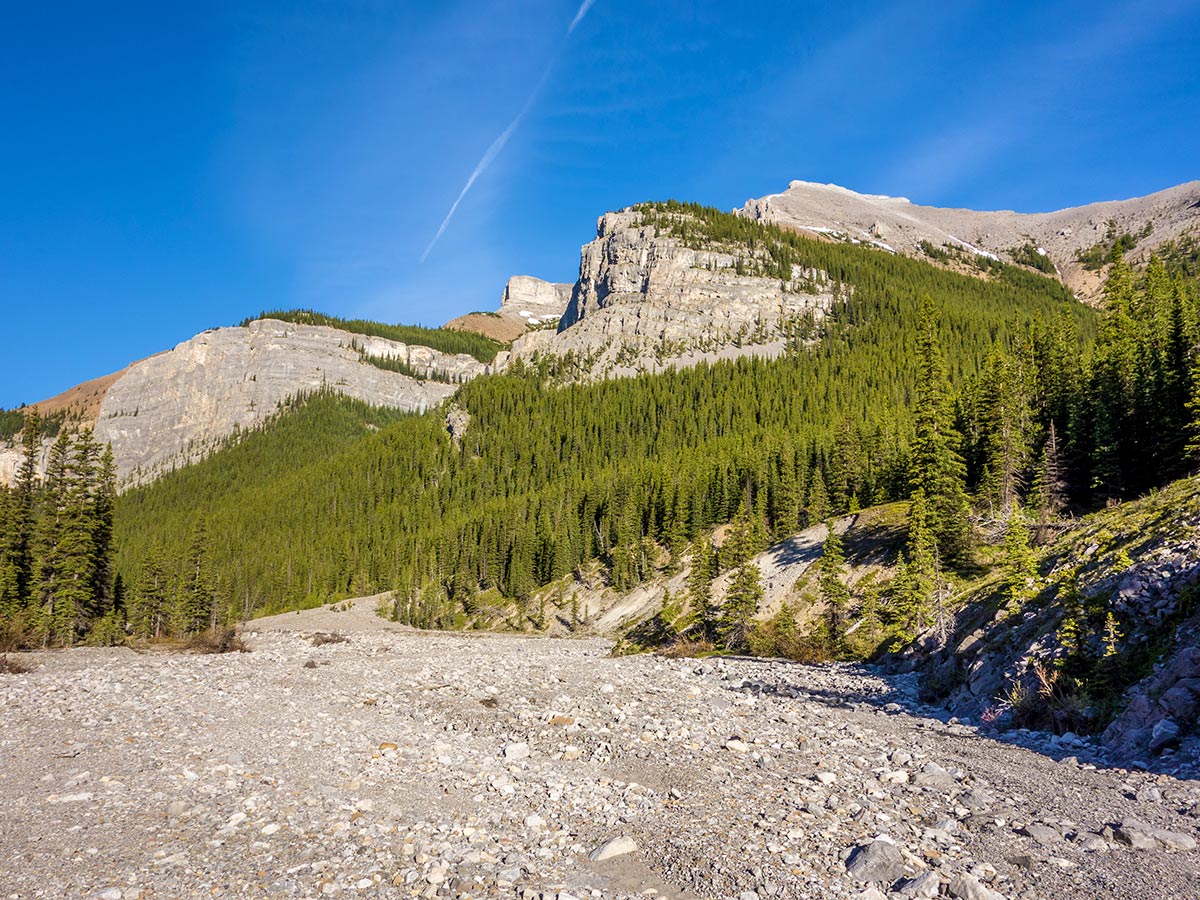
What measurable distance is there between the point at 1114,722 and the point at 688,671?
58.7 ft

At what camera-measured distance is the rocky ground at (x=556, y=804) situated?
7.46 m

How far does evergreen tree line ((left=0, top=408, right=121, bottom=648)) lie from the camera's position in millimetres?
44206

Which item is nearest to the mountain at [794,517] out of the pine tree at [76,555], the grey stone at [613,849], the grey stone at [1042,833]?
the pine tree at [76,555]

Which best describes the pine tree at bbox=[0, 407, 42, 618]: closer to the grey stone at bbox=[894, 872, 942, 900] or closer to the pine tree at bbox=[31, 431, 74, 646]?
the pine tree at bbox=[31, 431, 74, 646]

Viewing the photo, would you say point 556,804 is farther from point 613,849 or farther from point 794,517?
point 794,517

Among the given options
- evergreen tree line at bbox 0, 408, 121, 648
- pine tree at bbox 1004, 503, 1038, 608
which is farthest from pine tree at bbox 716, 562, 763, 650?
evergreen tree line at bbox 0, 408, 121, 648

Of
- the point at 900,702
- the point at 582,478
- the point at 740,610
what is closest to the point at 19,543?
the point at 740,610

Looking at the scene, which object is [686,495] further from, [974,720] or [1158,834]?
[1158,834]

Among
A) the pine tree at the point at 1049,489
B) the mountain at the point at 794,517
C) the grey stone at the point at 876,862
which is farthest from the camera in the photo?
the pine tree at the point at 1049,489

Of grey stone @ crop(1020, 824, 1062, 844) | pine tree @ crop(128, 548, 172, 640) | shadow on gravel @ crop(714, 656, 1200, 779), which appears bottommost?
pine tree @ crop(128, 548, 172, 640)

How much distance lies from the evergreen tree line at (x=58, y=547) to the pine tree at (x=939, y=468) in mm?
56135

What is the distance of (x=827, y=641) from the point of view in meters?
36.5

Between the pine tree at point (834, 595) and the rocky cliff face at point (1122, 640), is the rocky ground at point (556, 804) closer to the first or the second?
the rocky cliff face at point (1122, 640)

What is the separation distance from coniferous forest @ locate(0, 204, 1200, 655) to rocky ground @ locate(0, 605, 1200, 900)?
523 inches
